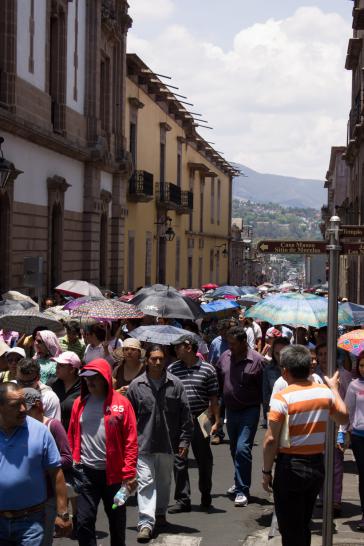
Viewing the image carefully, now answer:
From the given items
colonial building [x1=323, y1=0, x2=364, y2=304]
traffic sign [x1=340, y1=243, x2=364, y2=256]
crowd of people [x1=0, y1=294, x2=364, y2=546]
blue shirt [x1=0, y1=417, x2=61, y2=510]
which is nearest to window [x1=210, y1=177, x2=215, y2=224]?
colonial building [x1=323, y1=0, x2=364, y2=304]

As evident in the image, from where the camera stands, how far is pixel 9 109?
827 inches

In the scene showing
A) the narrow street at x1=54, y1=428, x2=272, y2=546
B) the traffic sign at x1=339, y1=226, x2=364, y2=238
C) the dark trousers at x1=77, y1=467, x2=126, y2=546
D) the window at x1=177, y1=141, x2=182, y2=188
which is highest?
the window at x1=177, y1=141, x2=182, y2=188

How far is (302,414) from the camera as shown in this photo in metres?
6.96

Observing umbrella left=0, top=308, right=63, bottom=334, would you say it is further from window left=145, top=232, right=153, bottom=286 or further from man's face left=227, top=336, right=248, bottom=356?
window left=145, top=232, right=153, bottom=286

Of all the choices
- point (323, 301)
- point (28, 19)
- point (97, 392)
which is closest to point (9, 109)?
point (28, 19)

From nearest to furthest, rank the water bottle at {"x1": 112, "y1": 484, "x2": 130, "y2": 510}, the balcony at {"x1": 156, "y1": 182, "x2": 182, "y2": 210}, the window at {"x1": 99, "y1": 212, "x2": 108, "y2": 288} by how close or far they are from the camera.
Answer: the water bottle at {"x1": 112, "y1": 484, "x2": 130, "y2": 510}
the window at {"x1": 99, "y1": 212, "x2": 108, "y2": 288}
the balcony at {"x1": 156, "y1": 182, "x2": 182, "y2": 210}

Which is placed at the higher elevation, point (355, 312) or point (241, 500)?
point (355, 312)

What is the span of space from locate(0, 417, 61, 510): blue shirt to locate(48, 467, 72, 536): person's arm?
88 millimetres

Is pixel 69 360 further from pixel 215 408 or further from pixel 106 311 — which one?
pixel 106 311

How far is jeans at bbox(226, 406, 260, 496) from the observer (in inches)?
394

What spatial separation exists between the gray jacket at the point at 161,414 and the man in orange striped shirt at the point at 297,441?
6.64 ft

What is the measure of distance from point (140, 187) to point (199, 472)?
90.1 ft

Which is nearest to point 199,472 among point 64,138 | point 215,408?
point 215,408

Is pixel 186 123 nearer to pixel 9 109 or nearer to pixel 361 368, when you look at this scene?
pixel 9 109
